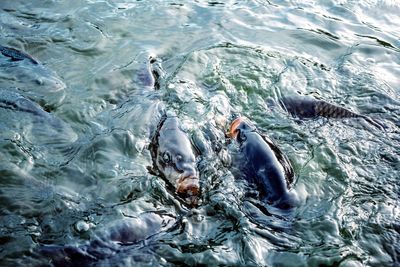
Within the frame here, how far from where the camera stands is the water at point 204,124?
3.45 metres

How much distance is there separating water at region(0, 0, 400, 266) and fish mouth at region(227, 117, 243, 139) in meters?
0.14

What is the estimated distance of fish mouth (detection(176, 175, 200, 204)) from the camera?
369 centimetres

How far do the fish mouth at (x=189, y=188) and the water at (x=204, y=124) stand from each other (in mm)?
82

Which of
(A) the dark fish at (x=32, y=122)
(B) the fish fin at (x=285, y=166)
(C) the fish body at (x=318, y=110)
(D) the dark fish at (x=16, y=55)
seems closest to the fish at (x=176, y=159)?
(B) the fish fin at (x=285, y=166)

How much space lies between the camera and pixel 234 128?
14.6ft

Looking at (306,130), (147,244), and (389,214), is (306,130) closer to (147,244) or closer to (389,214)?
(389,214)

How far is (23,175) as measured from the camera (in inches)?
152

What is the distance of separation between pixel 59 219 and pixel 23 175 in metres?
0.67

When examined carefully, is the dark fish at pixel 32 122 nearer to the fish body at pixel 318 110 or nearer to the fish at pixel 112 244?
the fish at pixel 112 244

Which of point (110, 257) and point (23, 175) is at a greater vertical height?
point (110, 257)

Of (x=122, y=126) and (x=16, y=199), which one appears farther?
(x=122, y=126)

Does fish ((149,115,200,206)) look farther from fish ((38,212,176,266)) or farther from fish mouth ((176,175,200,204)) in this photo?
fish ((38,212,176,266))

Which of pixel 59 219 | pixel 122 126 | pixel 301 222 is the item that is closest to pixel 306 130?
pixel 301 222

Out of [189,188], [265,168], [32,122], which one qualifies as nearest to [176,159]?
[189,188]
